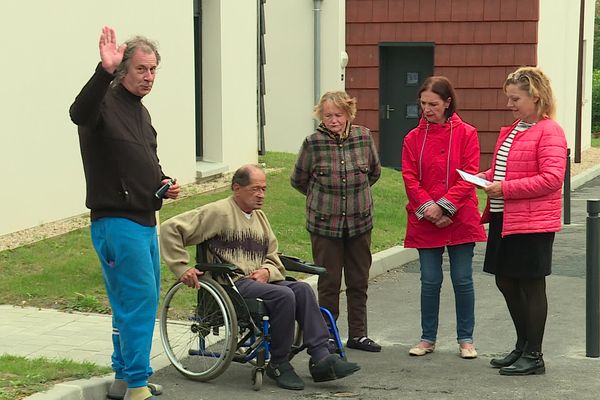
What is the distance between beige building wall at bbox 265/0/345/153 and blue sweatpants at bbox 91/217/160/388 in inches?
575

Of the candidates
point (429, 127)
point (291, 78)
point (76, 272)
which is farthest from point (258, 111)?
point (429, 127)

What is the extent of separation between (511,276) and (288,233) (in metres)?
4.99

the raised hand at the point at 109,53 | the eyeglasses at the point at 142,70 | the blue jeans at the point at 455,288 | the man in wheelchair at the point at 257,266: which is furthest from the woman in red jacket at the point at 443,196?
the raised hand at the point at 109,53

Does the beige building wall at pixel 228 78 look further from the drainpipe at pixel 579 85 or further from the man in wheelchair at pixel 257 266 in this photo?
the drainpipe at pixel 579 85

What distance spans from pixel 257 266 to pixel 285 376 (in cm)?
70

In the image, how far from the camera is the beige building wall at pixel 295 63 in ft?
67.7

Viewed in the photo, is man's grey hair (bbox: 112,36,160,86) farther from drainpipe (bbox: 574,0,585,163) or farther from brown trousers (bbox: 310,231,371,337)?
drainpipe (bbox: 574,0,585,163)

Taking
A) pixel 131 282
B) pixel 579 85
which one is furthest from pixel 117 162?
pixel 579 85

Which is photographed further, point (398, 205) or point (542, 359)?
point (398, 205)

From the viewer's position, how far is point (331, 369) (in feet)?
22.2

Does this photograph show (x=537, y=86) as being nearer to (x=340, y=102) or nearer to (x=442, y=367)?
(x=340, y=102)

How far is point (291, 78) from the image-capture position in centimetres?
2095

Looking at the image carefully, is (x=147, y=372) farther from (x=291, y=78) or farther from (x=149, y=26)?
(x=291, y=78)

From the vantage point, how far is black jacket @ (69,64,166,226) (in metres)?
6.09
